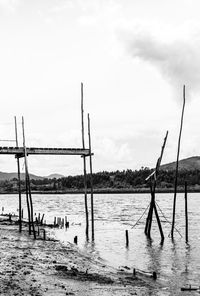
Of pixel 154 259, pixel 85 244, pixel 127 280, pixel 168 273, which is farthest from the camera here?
pixel 85 244

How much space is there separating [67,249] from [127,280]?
11431 mm

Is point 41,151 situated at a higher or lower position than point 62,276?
higher

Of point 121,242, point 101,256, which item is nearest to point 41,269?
point 101,256

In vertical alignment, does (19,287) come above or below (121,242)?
above

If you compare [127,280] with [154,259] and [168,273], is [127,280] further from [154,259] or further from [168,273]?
[154,259]

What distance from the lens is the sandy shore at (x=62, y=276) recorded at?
57.0ft

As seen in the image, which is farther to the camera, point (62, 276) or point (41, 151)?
point (41, 151)

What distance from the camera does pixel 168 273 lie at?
80.2 feet

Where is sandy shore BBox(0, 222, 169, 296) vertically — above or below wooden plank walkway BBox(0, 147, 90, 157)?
below

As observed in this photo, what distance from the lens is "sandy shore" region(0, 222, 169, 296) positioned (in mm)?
17359

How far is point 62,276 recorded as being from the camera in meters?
20.1

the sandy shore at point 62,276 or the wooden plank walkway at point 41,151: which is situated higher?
the wooden plank walkway at point 41,151

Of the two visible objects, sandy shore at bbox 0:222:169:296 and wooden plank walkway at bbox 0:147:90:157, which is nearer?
sandy shore at bbox 0:222:169:296

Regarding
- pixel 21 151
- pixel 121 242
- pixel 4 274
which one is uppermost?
pixel 21 151
